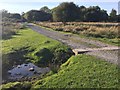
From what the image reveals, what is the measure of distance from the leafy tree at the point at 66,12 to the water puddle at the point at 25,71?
5754cm

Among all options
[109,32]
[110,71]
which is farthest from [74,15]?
[110,71]

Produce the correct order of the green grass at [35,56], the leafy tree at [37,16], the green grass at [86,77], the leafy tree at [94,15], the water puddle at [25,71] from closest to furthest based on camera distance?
the green grass at [86,77] < the water puddle at [25,71] < the green grass at [35,56] < the leafy tree at [94,15] < the leafy tree at [37,16]

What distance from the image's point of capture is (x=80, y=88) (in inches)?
484

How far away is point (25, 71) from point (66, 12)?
195 ft

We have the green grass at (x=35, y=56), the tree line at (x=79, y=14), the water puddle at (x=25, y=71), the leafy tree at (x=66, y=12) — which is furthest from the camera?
the tree line at (x=79, y=14)

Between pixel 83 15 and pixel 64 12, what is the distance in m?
15.7

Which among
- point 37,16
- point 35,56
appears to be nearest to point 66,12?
point 35,56

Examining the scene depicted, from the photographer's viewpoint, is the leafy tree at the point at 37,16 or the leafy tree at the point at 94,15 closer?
the leafy tree at the point at 94,15

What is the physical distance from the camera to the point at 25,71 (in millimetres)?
19062

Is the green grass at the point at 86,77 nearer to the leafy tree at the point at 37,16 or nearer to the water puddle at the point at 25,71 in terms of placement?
the water puddle at the point at 25,71

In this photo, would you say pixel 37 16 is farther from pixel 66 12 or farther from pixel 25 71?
pixel 25 71

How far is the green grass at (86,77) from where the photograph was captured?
491 inches

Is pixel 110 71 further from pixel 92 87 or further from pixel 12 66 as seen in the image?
pixel 12 66

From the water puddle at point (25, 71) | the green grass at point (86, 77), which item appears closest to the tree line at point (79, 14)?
the water puddle at point (25, 71)
